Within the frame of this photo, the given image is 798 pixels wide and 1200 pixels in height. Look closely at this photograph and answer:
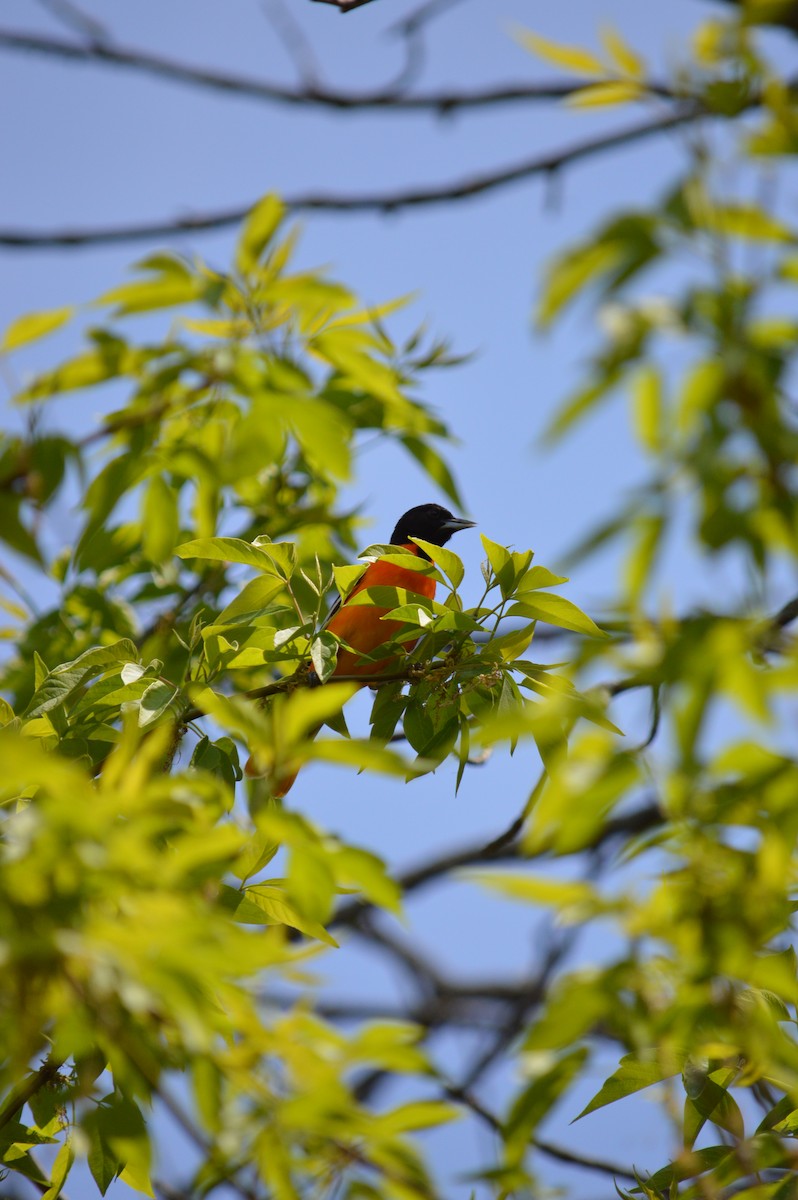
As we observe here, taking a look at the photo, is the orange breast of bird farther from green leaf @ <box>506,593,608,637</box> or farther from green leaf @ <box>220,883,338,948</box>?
green leaf @ <box>220,883,338,948</box>

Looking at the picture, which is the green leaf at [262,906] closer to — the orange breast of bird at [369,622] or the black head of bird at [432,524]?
the orange breast of bird at [369,622]

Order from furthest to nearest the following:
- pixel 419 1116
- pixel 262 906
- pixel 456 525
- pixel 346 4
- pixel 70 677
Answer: pixel 456 525, pixel 346 4, pixel 70 677, pixel 262 906, pixel 419 1116

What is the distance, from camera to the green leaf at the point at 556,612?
197 cm

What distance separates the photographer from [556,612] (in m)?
1.98

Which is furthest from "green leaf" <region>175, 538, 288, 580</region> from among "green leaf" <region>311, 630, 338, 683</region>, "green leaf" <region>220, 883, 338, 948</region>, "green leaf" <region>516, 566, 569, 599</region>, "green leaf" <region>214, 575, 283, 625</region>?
"green leaf" <region>220, 883, 338, 948</region>

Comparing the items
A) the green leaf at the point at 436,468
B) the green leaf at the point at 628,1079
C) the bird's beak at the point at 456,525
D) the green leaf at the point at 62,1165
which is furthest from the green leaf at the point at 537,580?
the bird's beak at the point at 456,525

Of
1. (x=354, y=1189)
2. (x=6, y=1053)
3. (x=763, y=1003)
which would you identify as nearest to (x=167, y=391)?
(x=6, y=1053)

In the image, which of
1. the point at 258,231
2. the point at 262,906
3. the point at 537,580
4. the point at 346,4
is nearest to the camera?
the point at 258,231

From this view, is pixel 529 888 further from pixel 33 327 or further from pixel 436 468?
pixel 436 468

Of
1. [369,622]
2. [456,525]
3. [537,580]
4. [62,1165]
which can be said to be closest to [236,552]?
[537,580]

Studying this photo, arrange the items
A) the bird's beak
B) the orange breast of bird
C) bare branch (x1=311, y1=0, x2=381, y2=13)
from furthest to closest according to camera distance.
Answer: the bird's beak < the orange breast of bird < bare branch (x1=311, y1=0, x2=381, y2=13)

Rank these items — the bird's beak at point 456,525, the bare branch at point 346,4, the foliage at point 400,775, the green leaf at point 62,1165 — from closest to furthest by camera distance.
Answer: the foliage at point 400,775
the green leaf at point 62,1165
the bare branch at point 346,4
the bird's beak at point 456,525

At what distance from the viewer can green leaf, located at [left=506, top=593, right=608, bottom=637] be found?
6.46 ft

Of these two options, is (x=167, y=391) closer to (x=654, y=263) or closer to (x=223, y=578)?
(x=654, y=263)
